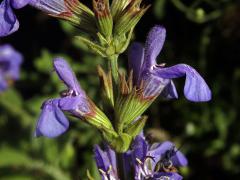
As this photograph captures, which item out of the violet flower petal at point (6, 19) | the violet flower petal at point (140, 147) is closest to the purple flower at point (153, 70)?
the violet flower petal at point (140, 147)

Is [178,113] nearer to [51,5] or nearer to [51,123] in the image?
[51,5]

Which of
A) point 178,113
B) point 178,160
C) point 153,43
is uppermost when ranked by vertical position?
point 153,43

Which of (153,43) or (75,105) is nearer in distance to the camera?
(75,105)

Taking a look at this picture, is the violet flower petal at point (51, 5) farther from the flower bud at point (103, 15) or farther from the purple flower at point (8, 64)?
the purple flower at point (8, 64)

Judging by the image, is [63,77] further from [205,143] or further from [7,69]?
[7,69]

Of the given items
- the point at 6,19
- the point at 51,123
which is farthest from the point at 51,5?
the point at 51,123

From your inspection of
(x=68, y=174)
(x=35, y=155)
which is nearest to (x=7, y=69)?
(x=35, y=155)

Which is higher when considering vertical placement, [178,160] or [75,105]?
[75,105]

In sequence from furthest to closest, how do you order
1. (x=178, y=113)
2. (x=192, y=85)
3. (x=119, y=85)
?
(x=178, y=113), (x=119, y=85), (x=192, y=85)
